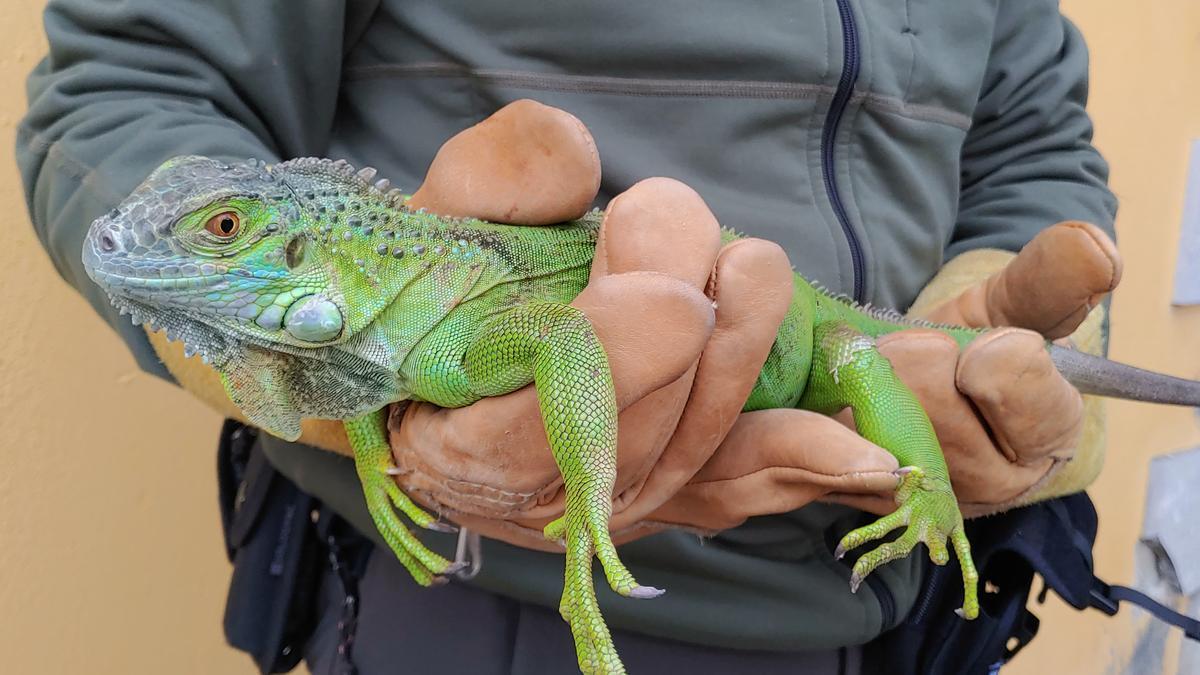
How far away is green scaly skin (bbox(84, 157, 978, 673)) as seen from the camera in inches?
36.4

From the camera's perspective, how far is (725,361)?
1039mm

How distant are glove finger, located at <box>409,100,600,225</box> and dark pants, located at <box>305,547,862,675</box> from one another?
25.3 inches

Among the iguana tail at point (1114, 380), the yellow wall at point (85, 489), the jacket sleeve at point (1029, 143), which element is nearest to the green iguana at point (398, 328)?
the iguana tail at point (1114, 380)

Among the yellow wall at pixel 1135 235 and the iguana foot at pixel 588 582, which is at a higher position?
the iguana foot at pixel 588 582

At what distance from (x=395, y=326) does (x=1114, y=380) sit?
4.31 feet

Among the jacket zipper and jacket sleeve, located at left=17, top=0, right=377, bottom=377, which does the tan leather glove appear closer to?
jacket sleeve, located at left=17, top=0, right=377, bottom=377

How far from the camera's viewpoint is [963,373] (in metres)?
1.25

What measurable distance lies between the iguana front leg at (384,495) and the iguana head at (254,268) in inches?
5.0

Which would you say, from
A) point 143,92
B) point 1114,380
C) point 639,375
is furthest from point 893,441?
point 143,92

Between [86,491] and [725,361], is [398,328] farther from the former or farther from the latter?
[86,491]

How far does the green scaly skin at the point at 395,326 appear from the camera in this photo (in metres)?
0.92

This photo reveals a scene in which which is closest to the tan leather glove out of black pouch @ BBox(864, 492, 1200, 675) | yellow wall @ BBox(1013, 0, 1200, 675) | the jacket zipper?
the jacket zipper

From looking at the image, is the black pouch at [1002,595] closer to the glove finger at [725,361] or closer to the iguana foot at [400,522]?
the glove finger at [725,361]

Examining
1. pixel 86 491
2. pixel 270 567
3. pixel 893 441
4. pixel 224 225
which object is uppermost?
pixel 224 225
